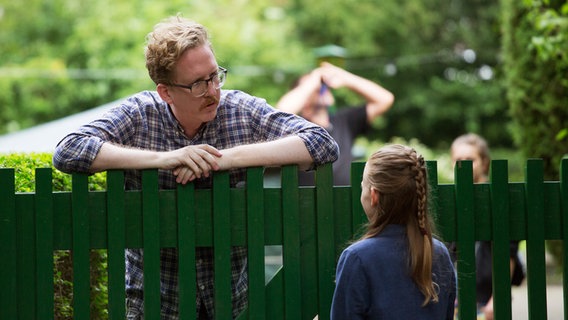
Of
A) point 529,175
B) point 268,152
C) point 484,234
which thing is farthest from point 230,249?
point 529,175

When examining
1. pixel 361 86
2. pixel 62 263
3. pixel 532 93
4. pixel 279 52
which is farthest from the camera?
pixel 279 52

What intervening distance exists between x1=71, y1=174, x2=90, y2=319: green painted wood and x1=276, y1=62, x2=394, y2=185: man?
12.9ft

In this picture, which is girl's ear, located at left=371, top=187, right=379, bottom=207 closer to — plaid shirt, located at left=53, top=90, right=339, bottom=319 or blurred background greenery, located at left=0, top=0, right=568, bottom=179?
plaid shirt, located at left=53, top=90, right=339, bottom=319

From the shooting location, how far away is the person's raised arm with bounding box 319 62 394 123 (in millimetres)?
7922

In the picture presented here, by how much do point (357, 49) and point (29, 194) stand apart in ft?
85.7

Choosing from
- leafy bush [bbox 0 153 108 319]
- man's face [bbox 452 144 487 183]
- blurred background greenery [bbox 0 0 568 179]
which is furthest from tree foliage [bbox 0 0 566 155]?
leafy bush [bbox 0 153 108 319]

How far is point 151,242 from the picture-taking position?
11.1ft

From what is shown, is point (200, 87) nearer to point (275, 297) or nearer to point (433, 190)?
point (275, 297)

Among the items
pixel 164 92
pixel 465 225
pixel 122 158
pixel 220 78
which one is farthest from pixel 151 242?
pixel 465 225

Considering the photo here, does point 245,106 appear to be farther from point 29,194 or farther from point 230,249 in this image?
point 29,194

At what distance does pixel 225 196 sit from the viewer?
3.37 m

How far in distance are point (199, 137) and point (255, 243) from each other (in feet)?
1.58

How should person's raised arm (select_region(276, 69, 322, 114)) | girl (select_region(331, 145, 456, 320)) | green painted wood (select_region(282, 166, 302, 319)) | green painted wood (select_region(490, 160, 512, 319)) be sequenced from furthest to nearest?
1. person's raised arm (select_region(276, 69, 322, 114))
2. green painted wood (select_region(490, 160, 512, 319))
3. green painted wood (select_region(282, 166, 302, 319))
4. girl (select_region(331, 145, 456, 320))

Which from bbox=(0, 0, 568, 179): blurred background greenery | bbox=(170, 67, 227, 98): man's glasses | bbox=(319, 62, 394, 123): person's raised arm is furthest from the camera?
bbox=(0, 0, 568, 179): blurred background greenery
